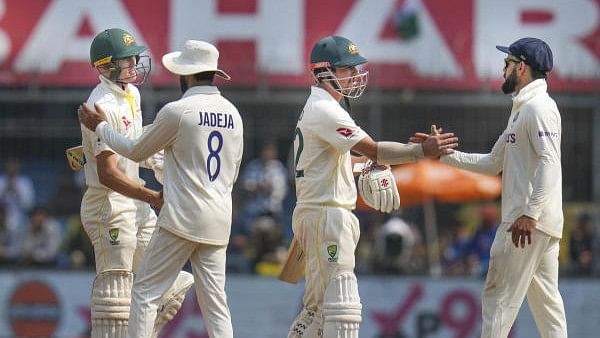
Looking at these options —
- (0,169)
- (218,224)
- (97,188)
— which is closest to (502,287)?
(218,224)

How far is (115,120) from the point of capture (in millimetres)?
10258

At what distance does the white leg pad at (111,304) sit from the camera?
33.9ft

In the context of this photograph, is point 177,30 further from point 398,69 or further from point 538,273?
point 538,273

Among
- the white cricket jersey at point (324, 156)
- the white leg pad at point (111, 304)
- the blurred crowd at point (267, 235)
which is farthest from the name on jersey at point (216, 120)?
the blurred crowd at point (267, 235)

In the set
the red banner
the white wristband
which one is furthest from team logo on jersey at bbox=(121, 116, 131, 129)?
the red banner

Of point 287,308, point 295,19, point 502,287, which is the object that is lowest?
point 287,308

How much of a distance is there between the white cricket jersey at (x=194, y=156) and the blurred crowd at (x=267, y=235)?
7.05m

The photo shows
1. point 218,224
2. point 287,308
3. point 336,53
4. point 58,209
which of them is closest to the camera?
point 218,224

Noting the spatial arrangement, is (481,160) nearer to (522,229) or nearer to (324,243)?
(522,229)

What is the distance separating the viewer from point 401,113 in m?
19.3

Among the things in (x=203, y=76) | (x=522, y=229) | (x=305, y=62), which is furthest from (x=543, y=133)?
(x=305, y=62)

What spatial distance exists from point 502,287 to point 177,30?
1053 cm

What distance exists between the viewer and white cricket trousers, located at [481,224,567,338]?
9.84 metres

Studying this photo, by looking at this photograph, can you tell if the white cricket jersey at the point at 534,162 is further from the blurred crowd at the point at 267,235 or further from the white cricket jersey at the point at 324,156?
the blurred crowd at the point at 267,235
